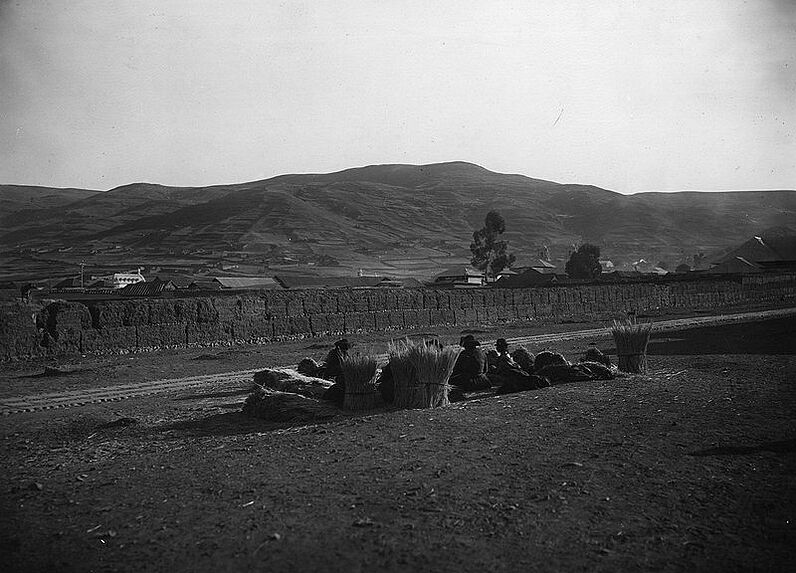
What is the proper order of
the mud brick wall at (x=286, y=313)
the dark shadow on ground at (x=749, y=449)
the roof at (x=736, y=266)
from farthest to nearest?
the roof at (x=736, y=266), the mud brick wall at (x=286, y=313), the dark shadow on ground at (x=749, y=449)

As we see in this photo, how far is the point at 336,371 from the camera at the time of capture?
14852 millimetres

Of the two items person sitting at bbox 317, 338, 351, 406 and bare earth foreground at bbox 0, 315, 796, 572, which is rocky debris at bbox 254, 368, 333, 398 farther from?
bare earth foreground at bbox 0, 315, 796, 572

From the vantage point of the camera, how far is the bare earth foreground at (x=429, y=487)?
552 cm

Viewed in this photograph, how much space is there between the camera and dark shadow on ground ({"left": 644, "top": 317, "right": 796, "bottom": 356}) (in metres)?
19.4

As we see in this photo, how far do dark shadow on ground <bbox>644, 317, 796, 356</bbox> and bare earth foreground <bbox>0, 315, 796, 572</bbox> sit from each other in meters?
7.63

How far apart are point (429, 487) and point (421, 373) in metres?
4.29

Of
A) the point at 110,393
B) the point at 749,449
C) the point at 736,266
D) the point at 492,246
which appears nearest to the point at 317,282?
the point at 492,246

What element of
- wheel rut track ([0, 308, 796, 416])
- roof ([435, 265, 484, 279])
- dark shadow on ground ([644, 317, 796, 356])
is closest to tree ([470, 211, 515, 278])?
roof ([435, 265, 484, 279])

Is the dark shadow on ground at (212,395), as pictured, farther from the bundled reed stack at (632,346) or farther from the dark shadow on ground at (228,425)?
the bundled reed stack at (632,346)

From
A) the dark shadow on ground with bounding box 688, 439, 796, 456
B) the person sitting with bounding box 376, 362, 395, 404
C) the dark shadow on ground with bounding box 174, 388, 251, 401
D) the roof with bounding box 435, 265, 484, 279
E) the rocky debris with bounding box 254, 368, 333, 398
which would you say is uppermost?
the roof with bounding box 435, 265, 484, 279

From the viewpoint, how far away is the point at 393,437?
9.32 metres

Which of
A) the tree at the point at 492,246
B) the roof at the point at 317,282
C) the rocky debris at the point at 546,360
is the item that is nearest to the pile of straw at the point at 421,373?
the rocky debris at the point at 546,360

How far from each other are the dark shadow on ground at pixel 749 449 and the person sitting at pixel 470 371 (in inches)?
225

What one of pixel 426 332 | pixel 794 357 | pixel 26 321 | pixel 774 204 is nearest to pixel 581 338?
pixel 426 332
